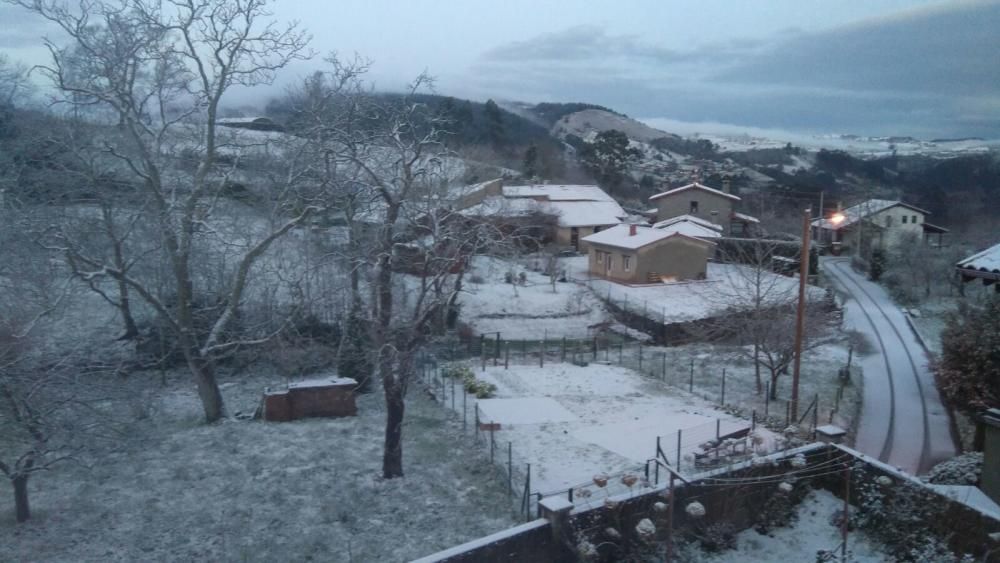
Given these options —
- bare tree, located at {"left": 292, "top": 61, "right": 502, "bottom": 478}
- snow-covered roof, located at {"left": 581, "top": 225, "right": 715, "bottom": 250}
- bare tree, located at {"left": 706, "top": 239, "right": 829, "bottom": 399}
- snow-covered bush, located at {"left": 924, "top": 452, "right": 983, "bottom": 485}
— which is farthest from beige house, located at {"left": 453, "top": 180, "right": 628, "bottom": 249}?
snow-covered bush, located at {"left": 924, "top": 452, "right": 983, "bottom": 485}

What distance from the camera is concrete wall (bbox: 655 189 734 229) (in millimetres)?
45281

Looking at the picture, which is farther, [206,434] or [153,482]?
[206,434]

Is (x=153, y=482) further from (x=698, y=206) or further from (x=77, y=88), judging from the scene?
(x=698, y=206)

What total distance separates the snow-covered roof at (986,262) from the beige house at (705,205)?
37.4 meters

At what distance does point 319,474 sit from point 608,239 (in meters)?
25.5

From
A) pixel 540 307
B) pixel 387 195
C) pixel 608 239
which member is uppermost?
pixel 387 195

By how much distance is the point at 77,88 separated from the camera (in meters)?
12.3

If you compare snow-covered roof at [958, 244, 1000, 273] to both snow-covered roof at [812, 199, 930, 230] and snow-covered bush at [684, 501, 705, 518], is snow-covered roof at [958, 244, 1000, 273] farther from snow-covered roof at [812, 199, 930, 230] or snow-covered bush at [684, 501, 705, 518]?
snow-covered roof at [812, 199, 930, 230]

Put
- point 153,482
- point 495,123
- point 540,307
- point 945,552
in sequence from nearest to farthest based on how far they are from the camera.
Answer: point 945,552
point 153,482
point 540,307
point 495,123

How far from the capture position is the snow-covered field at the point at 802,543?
351 inches

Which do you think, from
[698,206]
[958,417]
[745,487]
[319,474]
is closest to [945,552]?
[745,487]

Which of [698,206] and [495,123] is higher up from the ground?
[495,123]

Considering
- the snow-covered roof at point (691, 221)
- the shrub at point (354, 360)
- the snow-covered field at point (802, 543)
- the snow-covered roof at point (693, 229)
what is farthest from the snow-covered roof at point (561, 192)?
the snow-covered field at point (802, 543)

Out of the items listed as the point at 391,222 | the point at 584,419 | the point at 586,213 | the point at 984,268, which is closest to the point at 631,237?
the point at 586,213
